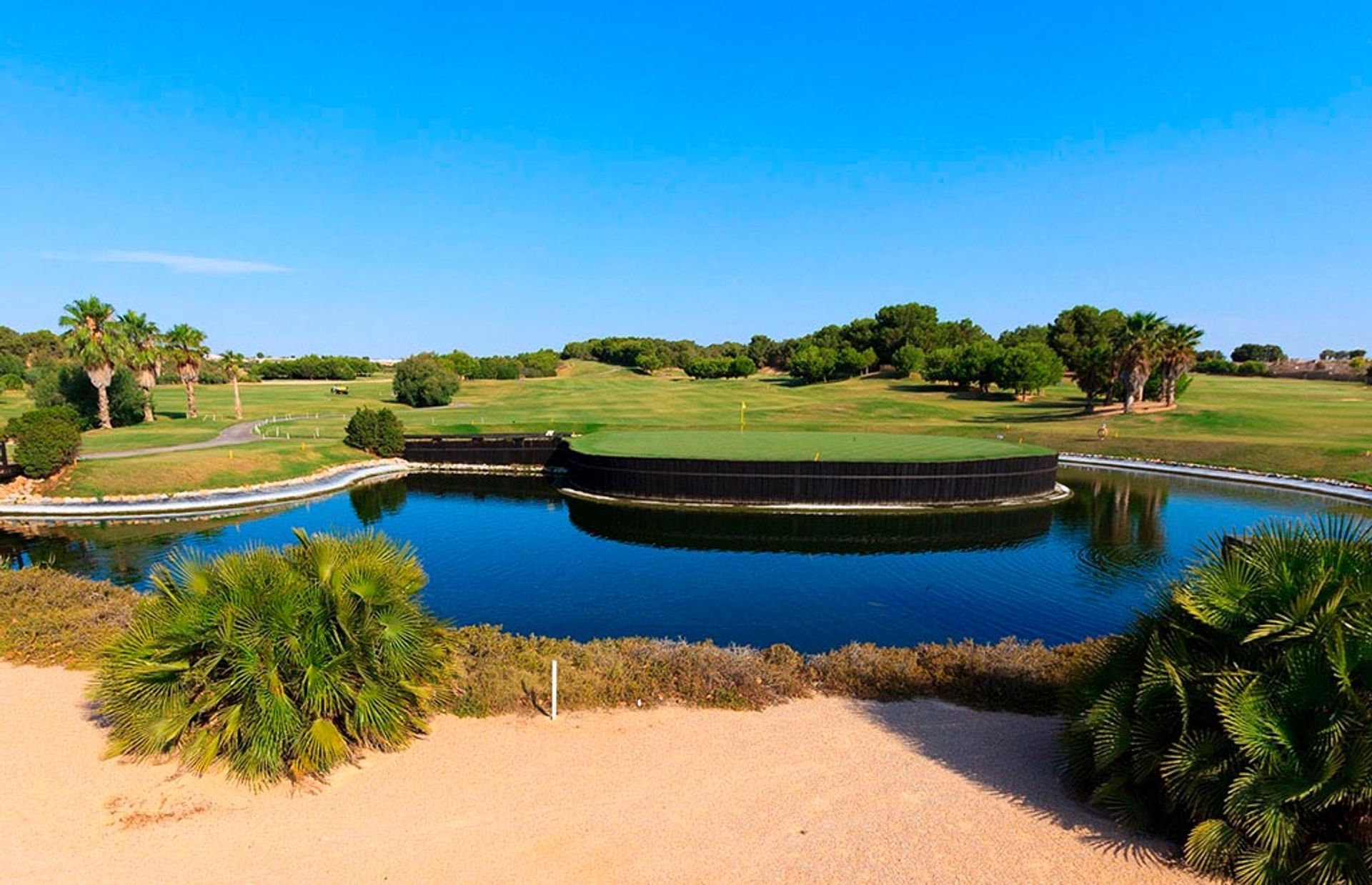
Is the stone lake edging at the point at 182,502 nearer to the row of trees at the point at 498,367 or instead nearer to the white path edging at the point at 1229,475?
the white path edging at the point at 1229,475

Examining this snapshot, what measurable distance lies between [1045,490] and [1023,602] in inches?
890

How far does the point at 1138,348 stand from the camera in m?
67.9

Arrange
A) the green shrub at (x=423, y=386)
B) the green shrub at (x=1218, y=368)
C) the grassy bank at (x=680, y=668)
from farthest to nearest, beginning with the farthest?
1. the green shrub at (x=1218, y=368)
2. the green shrub at (x=423, y=386)
3. the grassy bank at (x=680, y=668)

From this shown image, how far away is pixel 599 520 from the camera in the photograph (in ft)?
119

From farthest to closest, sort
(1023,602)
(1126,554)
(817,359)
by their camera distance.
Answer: (817,359) < (1126,554) < (1023,602)

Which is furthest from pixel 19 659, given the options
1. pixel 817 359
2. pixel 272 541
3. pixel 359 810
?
pixel 817 359

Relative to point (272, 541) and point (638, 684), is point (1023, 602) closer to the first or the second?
point (638, 684)

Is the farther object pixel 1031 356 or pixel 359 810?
pixel 1031 356

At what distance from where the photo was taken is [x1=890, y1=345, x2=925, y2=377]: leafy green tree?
364 feet

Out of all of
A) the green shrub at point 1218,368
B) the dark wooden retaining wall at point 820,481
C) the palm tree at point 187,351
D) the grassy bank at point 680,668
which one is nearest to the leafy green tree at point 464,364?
the palm tree at point 187,351

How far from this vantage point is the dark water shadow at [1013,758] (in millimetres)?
8664

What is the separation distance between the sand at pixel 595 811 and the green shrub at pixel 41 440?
1309 inches

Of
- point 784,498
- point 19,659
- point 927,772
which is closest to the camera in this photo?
point 927,772

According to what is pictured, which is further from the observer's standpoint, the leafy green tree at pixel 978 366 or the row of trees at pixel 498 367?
the row of trees at pixel 498 367
